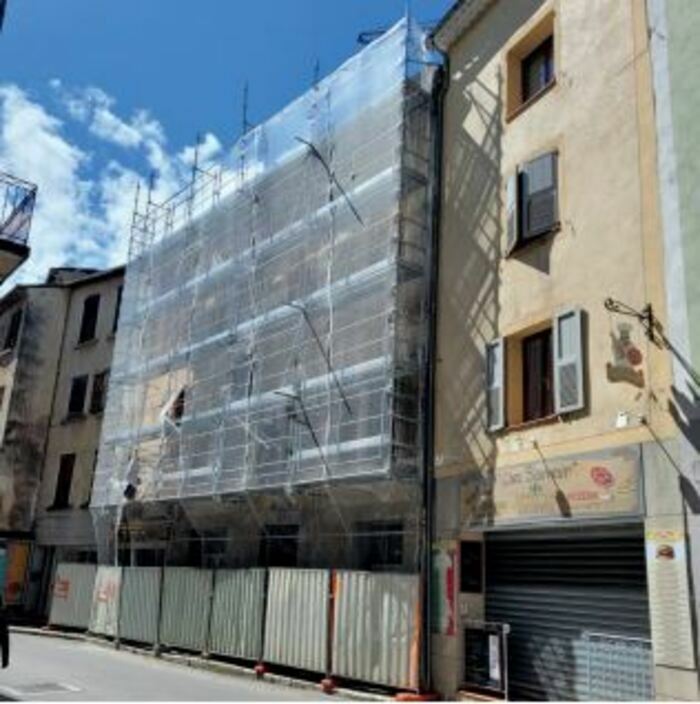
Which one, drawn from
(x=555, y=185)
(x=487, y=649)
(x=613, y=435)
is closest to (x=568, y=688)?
(x=487, y=649)

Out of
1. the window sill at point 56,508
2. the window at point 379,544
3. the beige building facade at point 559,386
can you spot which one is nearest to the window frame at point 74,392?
the window sill at point 56,508

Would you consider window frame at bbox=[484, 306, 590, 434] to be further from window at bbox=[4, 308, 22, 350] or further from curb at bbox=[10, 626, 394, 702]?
window at bbox=[4, 308, 22, 350]

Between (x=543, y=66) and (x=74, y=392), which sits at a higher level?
(x=543, y=66)

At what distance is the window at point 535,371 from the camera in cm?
1240

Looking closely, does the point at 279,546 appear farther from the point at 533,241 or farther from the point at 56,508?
the point at 56,508

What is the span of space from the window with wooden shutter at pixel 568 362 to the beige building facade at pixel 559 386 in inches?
1.1

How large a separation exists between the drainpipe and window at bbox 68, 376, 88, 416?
1883 cm

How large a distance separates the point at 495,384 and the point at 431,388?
1.74 metres

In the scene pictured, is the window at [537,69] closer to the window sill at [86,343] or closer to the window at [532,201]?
the window at [532,201]

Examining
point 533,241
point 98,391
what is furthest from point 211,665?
point 98,391

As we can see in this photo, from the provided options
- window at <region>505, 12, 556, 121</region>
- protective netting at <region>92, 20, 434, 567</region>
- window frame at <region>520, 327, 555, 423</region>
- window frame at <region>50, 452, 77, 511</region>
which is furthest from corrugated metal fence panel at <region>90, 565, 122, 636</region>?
window at <region>505, 12, 556, 121</region>

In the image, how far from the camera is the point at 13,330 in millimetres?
34750

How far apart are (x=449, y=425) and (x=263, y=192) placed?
806cm

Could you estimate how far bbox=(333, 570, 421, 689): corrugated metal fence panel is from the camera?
45.9ft
